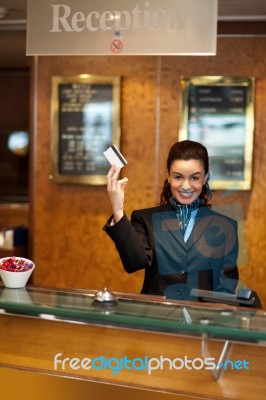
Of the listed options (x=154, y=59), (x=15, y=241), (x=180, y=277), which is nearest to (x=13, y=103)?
(x=15, y=241)

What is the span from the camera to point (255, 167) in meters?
5.06

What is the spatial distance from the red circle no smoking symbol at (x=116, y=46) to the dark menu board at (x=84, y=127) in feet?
6.71

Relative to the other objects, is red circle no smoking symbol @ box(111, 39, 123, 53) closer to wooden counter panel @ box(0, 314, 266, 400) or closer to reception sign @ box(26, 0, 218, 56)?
reception sign @ box(26, 0, 218, 56)

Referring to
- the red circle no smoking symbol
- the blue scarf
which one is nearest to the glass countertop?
the blue scarf

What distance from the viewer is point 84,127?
5.27 metres

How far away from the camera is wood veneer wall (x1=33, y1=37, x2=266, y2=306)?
5062mm

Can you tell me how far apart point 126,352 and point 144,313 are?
0.22 meters

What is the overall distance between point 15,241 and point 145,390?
389 centimetres

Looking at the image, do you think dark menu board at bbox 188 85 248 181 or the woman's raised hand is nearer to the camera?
the woman's raised hand

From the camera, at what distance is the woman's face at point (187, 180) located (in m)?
2.65

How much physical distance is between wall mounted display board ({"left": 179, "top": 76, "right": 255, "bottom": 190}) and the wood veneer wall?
0.07m

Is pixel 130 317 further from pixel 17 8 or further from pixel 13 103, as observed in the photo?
pixel 13 103

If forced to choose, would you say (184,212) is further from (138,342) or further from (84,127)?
(84,127)

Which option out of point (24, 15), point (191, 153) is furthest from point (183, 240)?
point (24, 15)
